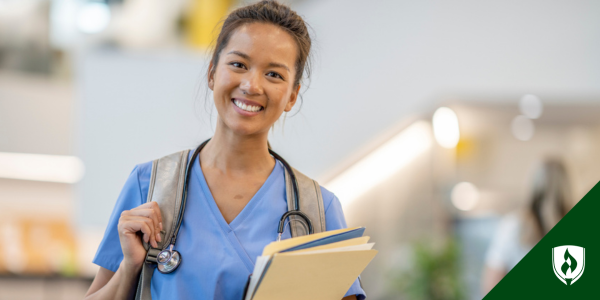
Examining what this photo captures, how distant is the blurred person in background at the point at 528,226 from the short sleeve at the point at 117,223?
244 centimetres

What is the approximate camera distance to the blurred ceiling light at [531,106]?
5169 mm

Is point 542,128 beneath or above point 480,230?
above

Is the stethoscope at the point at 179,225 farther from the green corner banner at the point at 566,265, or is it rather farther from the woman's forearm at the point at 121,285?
the green corner banner at the point at 566,265

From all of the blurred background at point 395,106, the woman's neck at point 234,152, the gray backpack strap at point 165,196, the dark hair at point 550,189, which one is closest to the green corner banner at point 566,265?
the woman's neck at point 234,152

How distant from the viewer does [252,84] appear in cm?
112

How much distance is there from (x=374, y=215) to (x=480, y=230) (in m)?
1.15

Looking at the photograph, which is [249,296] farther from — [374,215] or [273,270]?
[374,215]

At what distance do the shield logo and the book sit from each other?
58 cm

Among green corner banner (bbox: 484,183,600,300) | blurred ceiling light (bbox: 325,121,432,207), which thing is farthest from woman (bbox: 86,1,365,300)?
blurred ceiling light (bbox: 325,121,432,207)

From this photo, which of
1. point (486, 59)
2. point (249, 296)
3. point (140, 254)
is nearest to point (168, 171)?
point (140, 254)

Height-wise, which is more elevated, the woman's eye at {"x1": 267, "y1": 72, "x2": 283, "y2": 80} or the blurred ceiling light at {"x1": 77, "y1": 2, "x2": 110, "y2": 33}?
the blurred ceiling light at {"x1": 77, "y1": 2, "x2": 110, "y2": 33}

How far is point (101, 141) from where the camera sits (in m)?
4.75

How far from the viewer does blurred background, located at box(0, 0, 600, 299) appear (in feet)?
15.7

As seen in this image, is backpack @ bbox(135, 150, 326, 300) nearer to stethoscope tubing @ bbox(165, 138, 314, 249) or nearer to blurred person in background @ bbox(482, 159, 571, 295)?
stethoscope tubing @ bbox(165, 138, 314, 249)
